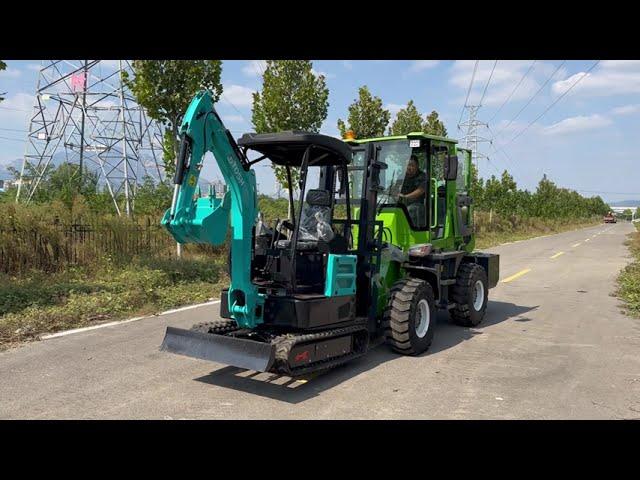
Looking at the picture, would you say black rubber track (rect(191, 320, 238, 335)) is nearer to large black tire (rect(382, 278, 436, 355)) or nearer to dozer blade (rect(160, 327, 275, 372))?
dozer blade (rect(160, 327, 275, 372))

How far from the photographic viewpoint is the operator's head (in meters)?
7.54

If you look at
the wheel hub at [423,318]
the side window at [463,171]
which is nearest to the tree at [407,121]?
the side window at [463,171]

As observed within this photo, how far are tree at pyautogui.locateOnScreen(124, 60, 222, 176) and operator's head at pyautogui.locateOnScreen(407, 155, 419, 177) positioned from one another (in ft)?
21.8

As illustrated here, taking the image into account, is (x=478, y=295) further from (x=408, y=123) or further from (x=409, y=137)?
(x=408, y=123)

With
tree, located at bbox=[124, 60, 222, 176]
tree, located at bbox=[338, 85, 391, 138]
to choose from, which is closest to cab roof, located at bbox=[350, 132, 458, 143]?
tree, located at bbox=[124, 60, 222, 176]

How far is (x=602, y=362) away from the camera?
6.57 metres

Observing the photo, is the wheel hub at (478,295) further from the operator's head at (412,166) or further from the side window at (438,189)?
the operator's head at (412,166)

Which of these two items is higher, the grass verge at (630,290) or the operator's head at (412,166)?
the operator's head at (412,166)

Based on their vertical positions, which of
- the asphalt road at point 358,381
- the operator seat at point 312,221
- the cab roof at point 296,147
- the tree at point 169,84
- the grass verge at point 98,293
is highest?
the tree at point 169,84

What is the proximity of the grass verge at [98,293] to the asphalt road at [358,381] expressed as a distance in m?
0.69

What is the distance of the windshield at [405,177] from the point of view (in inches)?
295

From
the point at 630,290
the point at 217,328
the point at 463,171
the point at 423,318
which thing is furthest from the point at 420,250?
the point at 630,290
